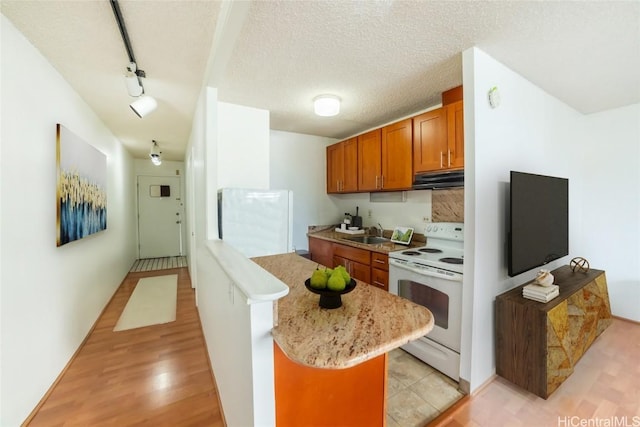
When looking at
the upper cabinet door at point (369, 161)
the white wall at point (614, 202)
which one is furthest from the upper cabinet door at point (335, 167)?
the white wall at point (614, 202)

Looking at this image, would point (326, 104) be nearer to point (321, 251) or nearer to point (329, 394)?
point (321, 251)

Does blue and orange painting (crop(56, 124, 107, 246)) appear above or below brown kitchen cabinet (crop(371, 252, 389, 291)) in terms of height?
above

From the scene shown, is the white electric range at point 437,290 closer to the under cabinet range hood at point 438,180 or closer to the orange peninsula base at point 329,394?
the under cabinet range hood at point 438,180

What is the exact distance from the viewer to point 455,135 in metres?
2.12

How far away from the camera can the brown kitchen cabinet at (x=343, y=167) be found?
3.37 metres

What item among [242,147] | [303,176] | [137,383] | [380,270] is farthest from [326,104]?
[137,383]

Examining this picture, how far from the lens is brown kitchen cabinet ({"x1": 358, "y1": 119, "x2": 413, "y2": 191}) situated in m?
2.61

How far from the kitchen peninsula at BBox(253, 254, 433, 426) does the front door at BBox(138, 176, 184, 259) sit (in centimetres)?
579

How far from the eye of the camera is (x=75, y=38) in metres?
1.55

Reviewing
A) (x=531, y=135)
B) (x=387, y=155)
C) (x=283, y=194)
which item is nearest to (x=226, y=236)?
(x=283, y=194)

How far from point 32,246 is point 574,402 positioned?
3700mm

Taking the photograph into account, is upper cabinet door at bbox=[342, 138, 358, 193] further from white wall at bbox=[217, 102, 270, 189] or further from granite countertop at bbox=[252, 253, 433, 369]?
granite countertop at bbox=[252, 253, 433, 369]

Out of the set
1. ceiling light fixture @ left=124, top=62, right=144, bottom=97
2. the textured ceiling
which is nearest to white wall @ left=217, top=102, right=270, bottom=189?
the textured ceiling

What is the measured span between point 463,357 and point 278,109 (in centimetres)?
275
